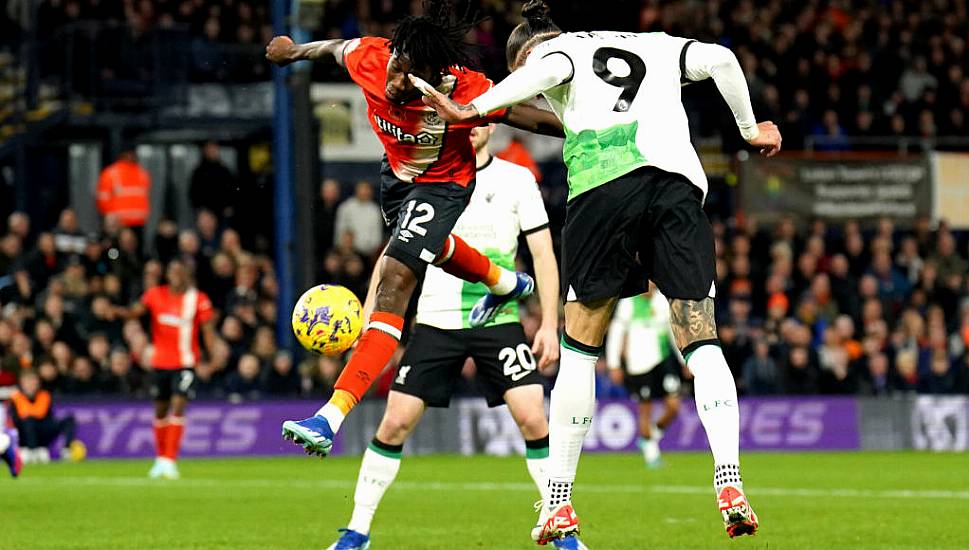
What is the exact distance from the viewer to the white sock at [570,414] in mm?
8102

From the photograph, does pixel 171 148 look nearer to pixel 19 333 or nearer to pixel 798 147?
pixel 19 333

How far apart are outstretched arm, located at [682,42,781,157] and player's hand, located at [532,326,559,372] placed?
71.9 inches

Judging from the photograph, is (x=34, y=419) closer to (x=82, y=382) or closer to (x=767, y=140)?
(x=82, y=382)

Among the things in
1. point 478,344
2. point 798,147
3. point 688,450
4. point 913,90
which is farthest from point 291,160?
point 478,344

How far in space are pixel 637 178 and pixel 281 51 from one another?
6.91 feet

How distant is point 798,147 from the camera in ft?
86.8

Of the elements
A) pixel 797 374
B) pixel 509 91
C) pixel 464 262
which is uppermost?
pixel 509 91

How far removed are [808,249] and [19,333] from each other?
11.0 meters

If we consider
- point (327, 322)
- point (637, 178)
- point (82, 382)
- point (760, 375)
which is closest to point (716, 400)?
point (637, 178)

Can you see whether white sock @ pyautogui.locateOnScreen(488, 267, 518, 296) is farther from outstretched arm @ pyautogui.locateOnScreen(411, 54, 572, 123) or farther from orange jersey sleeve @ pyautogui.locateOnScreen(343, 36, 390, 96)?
outstretched arm @ pyautogui.locateOnScreen(411, 54, 572, 123)

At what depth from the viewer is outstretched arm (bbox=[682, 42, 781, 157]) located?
771cm

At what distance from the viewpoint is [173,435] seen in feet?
56.5

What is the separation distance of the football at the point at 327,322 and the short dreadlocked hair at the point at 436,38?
1242mm

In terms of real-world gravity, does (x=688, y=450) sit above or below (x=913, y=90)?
below
